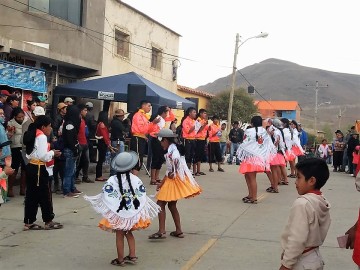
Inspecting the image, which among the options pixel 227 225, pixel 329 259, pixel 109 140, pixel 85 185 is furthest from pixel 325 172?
pixel 109 140

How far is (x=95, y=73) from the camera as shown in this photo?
1816 centimetres

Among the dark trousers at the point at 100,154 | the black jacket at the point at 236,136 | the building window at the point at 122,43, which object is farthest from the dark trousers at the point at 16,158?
the black jacket at the point at 236,136

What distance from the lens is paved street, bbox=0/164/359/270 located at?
19.1ft

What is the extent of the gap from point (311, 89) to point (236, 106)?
126 meters

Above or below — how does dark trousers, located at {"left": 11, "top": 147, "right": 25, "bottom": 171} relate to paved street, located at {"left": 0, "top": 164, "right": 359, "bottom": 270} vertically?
above

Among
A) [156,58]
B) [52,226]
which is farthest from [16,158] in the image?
[156,58]

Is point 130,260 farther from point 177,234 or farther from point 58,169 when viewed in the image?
point 58,169

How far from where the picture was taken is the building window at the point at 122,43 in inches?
819

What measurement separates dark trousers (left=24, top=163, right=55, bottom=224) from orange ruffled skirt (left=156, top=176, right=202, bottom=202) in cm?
172

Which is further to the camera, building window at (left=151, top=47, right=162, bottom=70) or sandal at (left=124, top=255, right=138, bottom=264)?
building window at (left=151, top=47, right=162, bottom=70)

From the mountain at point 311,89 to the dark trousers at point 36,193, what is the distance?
108655mm

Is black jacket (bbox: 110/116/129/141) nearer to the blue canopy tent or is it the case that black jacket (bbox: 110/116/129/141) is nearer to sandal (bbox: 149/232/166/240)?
the blue canopy tent

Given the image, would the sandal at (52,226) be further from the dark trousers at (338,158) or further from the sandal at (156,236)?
the dark trousers at (338,158)

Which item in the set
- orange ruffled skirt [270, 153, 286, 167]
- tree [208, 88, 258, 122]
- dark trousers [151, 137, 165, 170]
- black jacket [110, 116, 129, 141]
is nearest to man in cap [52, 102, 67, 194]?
black jacket [110, 116, 129, 141]
